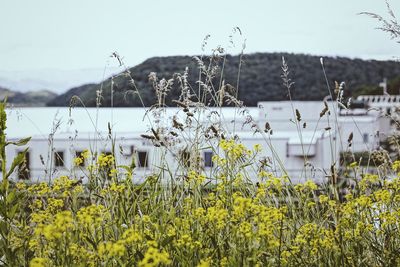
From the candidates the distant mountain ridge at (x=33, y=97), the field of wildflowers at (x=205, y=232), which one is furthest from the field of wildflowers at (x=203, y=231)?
the distant mountain ridge at (x=33, y=97)

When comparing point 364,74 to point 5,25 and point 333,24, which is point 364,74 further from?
point 5,25

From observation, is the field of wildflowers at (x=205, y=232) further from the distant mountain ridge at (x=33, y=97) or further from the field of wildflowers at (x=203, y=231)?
the distant mountain ridge at (x=33, y=97)

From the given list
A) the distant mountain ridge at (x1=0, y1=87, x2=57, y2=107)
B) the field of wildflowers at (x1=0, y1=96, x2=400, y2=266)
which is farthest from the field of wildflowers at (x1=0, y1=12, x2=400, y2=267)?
the distant mountain ridge at (x1=0, y1=87, x2=57, y2=107)

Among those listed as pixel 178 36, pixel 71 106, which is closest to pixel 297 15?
pixel 178 36

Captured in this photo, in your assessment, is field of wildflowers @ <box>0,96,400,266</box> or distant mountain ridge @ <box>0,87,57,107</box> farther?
distant mountain ridge @ <box>0,87,57,107</box>

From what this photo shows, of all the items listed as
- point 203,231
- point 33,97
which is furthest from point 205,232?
point 33,97

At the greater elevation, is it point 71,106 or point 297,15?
point 297,15

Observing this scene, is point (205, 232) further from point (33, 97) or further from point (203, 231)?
point (33, 97)

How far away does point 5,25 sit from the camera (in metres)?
18.2

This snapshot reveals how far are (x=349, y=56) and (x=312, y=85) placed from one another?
5619mm

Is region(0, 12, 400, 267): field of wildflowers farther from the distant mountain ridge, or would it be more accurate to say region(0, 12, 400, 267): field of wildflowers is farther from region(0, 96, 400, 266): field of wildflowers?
the distant mountain ridge

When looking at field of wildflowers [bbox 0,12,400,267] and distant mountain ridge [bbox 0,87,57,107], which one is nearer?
field of wildflowers [bbox 0,12,400,267]

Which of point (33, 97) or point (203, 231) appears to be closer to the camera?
point (203, 231)

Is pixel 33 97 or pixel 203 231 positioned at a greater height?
pixel 33 97
